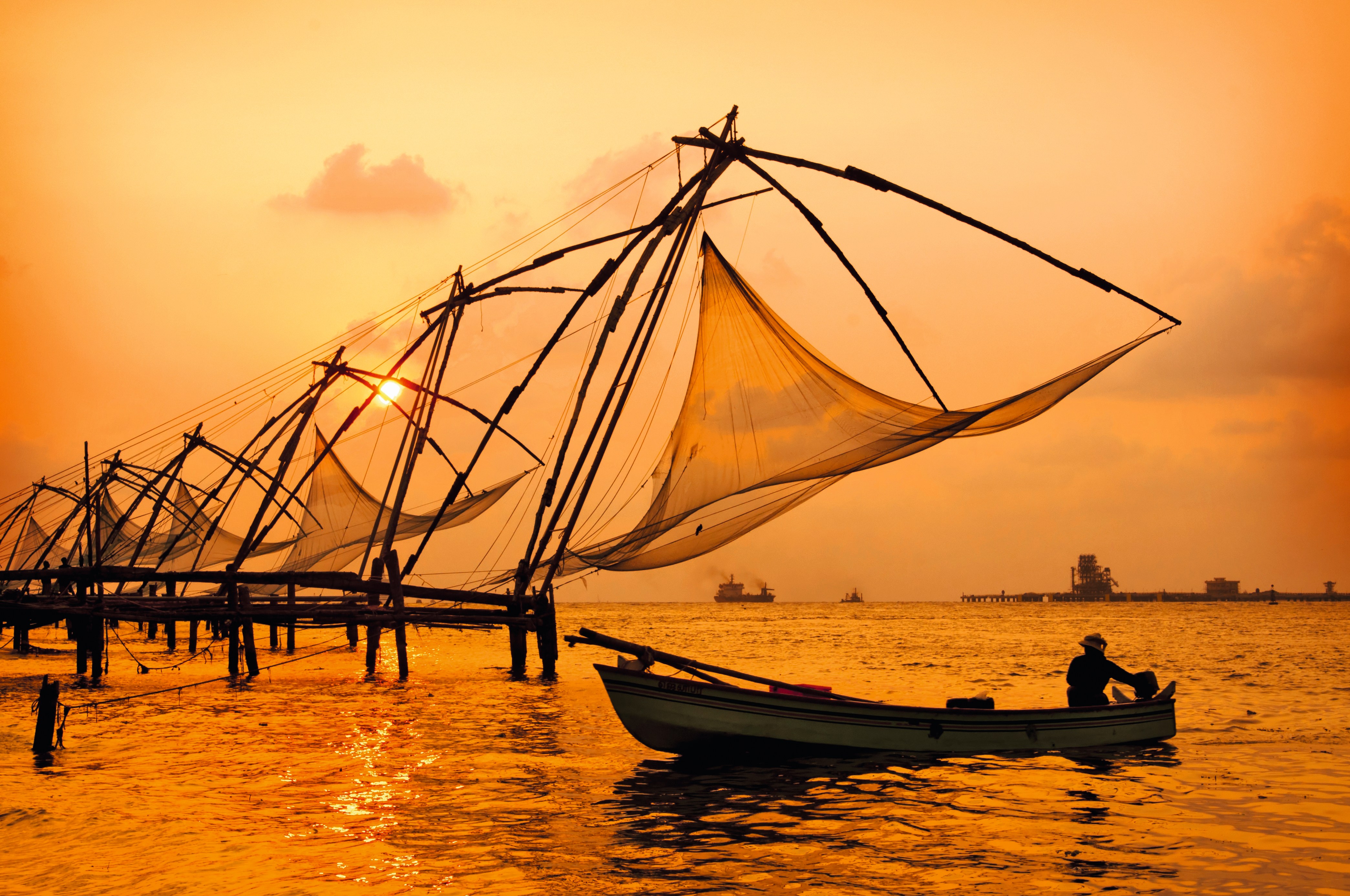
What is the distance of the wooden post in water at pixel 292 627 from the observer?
1013 inches

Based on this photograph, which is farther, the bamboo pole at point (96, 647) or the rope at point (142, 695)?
the bamboo pole at point (96, 647)

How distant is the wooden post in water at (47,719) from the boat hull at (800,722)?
25.6 ft

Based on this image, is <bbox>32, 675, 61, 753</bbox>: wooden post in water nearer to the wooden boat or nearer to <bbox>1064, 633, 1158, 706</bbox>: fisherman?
the wooden boat

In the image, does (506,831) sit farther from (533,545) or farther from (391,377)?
(391,377)

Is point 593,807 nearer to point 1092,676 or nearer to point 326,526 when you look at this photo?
point 1092,676

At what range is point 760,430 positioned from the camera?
46.0ft

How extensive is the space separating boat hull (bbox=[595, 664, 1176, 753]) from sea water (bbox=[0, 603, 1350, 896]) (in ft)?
1.36

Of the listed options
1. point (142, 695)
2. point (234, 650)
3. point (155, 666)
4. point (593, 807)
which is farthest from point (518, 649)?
point (593, 807)

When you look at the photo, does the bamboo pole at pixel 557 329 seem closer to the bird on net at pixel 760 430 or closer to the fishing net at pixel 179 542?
the bird on net at pixel 760 430

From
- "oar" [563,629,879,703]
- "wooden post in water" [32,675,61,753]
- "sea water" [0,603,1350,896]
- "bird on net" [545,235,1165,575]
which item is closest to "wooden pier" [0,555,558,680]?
"sea water" [0,603,1350,896]

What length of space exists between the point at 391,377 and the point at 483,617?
18.9 ft

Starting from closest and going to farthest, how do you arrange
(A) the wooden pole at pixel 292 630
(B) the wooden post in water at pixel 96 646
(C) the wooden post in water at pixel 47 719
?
(C) the wooden post in water at pixel 47 719 < (B) the wooden post in water at pixel 96 646 < (A) the wooden pole at pixel 292 630

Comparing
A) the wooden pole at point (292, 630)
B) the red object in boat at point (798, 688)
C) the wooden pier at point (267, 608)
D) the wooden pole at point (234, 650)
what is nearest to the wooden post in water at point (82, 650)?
the wooden pier at point (267, 608)

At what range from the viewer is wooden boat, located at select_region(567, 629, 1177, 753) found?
43.8ft
